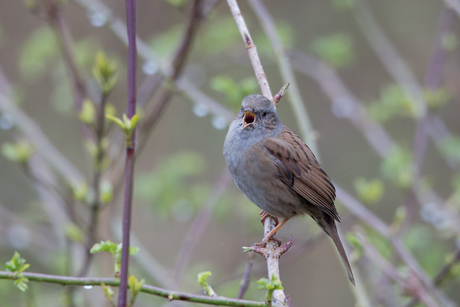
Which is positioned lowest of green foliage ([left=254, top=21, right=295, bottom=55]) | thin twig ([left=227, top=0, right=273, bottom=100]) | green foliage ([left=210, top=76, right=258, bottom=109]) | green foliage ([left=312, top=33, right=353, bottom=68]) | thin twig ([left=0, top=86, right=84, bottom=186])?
thin twig ([left=227, top=0, right=273, bottom=100])

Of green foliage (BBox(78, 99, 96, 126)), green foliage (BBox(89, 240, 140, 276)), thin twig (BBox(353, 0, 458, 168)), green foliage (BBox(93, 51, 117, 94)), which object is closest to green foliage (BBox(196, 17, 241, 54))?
thin twig (BBox(353, 0, 458, 168))

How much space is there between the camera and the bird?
3.61 m

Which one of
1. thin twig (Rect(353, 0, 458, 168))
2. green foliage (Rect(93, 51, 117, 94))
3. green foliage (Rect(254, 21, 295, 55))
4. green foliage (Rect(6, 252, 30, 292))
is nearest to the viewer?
green foliage (Rect(6, 252, 30, 292))

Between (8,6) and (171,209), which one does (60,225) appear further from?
(8,6)

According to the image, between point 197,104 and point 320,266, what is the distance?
18.2ft

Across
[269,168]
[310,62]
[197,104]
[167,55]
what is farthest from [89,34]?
[269,168]

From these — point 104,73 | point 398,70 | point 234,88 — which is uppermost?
point 398,70

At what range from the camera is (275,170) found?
12.2 feet

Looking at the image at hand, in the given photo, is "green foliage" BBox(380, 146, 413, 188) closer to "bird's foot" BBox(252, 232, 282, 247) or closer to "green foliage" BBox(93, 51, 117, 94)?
"bird's foot" BBox(252, 232, 282, 247)

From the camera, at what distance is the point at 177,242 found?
8578 mm

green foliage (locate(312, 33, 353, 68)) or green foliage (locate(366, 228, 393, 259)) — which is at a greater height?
green foliage (locate(312, 33, 353, 68))

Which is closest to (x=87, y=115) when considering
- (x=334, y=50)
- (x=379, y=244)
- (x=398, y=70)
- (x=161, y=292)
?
(x=161, y=292)

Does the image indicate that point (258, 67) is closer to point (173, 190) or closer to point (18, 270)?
point (18, 270)

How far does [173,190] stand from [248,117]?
6.17ft
